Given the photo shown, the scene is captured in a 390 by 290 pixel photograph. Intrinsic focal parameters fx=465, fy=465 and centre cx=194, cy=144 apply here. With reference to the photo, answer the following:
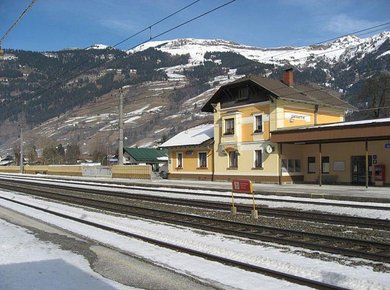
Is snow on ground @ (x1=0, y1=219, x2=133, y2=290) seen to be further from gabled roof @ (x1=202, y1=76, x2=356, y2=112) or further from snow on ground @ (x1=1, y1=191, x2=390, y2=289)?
gabled roof @ (x1=202, y1=76, x2=356, y2=112)

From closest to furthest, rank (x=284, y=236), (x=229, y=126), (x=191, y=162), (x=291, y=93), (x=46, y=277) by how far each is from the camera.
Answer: (x=46, y=277) < (x=284, y=236) < (x=291, y=93) < (x=229, y=126) < (x=191, y=162)

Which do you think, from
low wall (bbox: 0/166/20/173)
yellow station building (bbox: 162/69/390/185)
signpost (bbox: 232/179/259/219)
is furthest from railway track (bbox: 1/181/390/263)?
low wall (bbox: 0/166/20/173)

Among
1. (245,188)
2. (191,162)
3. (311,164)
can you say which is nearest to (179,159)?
(191,162)

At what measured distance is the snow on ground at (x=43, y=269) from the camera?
24.1 feet

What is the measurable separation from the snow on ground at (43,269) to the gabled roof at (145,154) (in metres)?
58.9

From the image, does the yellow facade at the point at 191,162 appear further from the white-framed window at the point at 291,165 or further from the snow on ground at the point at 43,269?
the snow on ground at the point at 43,269

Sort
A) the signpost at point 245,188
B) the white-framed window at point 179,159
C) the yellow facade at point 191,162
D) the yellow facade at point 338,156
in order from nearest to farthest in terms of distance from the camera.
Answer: the signpost at point 245,188
the yellow facade at point 338,156
the yellow facade at point 191,162
the white-framed window at point 179,159

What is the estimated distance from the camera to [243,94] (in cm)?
4078

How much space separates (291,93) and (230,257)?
31.5 metres

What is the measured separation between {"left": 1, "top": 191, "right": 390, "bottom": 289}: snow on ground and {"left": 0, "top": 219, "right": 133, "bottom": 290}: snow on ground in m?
1.43

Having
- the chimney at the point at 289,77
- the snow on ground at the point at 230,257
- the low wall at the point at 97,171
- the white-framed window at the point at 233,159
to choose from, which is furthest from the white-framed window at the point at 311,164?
the low wall at the point at 97,171

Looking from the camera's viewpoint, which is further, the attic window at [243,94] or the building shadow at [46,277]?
the attic window at [243,94]

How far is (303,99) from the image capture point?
3950cm

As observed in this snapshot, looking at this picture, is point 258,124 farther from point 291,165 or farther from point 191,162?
point 191,162
